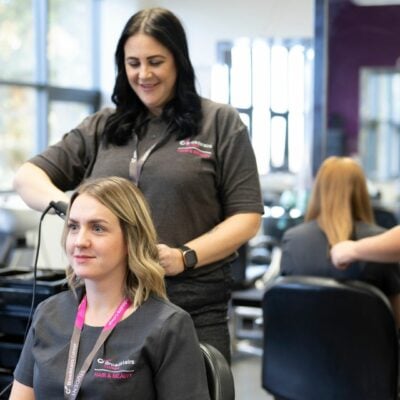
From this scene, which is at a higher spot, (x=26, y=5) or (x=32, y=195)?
(x=26, y=5)

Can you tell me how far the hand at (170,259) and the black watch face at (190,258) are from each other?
1cm

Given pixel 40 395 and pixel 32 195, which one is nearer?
pixel 40 395

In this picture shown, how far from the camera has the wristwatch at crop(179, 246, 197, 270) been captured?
5.83 feet

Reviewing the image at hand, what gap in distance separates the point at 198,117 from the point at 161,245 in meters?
0.38

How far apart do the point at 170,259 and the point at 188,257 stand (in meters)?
0.07

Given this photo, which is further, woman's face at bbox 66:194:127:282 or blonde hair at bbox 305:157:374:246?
blonde hair at bbox 305:157:374:246

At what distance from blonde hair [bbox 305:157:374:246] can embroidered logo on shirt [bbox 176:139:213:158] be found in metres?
1.11

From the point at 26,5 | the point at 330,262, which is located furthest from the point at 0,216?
the point at 26,5

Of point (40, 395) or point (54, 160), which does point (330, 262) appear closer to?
point (54, 160)

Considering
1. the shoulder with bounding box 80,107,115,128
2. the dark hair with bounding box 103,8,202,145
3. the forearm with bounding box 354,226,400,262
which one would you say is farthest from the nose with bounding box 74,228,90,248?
the forearm with bounding box 354,226,400,262

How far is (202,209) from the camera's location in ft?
6.19

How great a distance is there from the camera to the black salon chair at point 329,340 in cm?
257

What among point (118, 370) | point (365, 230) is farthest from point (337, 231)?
point (118, 370)

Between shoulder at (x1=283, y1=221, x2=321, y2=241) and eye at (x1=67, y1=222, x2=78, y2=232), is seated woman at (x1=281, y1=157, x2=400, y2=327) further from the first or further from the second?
eye at (x1=67, y1=222, x2=78, y2=232)
